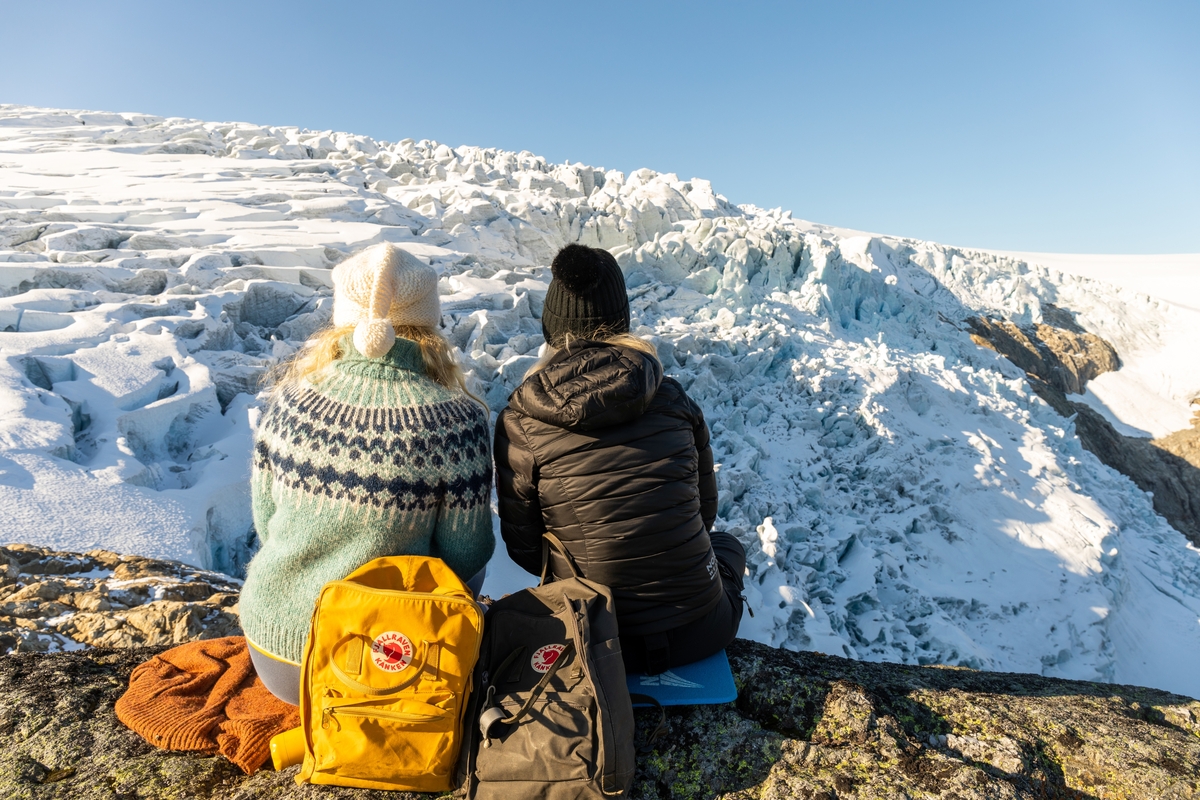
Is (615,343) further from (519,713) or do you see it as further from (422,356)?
(519,713)

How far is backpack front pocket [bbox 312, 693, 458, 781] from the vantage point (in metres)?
1.30

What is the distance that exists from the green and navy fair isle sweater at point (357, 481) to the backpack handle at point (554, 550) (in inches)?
8.1

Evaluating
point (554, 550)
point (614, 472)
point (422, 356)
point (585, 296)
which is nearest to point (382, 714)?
point (554, 550)

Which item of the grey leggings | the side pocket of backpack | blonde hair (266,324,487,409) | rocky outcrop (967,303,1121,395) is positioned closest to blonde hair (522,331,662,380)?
blonde hair (266,324,487,409)

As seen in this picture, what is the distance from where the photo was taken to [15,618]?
7.62 ft

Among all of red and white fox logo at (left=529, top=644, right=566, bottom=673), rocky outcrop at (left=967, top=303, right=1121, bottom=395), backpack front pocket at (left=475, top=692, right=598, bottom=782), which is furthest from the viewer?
rocky outcrop at (left=967, top=303, right=1121, bottom=395)

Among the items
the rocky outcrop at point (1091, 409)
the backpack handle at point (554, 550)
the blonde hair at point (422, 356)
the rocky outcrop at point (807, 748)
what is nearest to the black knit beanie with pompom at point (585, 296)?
the blonde hair at point (422, 356)

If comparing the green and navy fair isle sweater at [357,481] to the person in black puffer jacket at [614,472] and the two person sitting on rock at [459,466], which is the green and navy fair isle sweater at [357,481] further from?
the person in black puffer jacket at [614,472]

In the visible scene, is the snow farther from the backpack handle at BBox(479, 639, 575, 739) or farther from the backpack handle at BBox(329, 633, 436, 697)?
the backpack handle at BBox(329, 633, 436, 697)

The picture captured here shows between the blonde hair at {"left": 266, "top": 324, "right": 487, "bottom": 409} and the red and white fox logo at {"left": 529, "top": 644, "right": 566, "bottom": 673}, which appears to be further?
the blonde hair at {"left": 266, "top": 324, "right": 487, "bottom": 409}

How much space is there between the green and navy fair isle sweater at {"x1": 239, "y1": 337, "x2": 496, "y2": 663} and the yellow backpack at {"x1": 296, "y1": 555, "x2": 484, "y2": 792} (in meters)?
0.19

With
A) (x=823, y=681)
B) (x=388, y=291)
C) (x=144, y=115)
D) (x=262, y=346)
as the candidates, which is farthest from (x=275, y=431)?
(x=144, y=115)

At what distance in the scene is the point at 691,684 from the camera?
171 centimetres

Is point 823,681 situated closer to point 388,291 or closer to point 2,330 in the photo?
point 388,291
